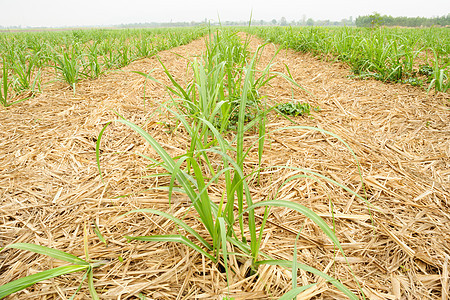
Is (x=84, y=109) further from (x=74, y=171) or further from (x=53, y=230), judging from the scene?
(x=53, y=230)

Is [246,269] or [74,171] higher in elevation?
[74,171]

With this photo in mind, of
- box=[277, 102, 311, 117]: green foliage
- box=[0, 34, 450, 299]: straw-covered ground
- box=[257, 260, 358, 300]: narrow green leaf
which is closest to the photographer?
box=[257, 260, 358, 300]: narrow green leaf

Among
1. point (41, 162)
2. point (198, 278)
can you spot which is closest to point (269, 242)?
point (198, 278)

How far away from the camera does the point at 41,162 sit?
4.37 feet

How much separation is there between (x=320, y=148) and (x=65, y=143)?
Answer: 5.25 ft

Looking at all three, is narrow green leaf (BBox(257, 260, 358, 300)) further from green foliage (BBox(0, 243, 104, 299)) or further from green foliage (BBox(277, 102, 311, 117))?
green foliage (BBox(277, 102, 311, 117))

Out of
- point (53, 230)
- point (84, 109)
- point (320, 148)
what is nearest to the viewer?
point (53, 230)

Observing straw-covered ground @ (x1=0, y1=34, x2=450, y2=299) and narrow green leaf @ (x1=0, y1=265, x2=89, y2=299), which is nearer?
narrow green leaf @ (x1=0, y1=265, x2=89, y2=299)

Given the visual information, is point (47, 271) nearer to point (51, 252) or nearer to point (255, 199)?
point (51, 252)

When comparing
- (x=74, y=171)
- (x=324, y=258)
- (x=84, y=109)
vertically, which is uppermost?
(x=84, y=109)

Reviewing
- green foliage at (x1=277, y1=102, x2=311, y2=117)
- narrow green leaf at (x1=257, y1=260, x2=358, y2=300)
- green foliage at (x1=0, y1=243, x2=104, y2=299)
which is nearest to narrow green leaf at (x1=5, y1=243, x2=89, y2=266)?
green foliage at (x1=0, y1=243, x2=104, y2=299)

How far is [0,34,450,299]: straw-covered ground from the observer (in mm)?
753

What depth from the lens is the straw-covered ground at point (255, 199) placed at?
2.47 ft

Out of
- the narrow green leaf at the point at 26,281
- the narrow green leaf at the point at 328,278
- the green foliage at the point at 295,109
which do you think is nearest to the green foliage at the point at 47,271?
the narrow green leaf at the point at 26,281
